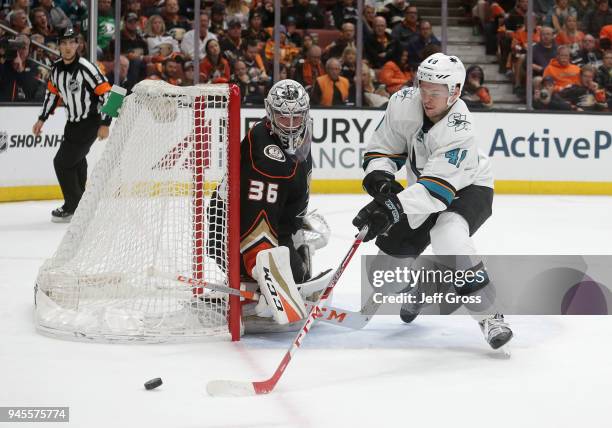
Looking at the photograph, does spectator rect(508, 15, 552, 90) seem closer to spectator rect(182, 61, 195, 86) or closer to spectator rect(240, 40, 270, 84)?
spectator rect(240, 40, 270, 84)

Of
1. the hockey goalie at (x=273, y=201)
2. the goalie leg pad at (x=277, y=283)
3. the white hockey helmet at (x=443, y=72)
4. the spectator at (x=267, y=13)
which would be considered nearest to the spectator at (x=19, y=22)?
the spectator at (x=267, y=13)

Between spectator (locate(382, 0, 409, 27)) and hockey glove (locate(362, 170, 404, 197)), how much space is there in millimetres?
5464

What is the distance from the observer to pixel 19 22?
25.8 feet

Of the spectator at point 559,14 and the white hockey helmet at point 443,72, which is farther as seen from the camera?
the spectator at point 559,14

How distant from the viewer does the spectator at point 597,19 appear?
894 centimetres

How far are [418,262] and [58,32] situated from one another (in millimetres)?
4889

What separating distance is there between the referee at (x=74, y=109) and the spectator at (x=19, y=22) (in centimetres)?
125

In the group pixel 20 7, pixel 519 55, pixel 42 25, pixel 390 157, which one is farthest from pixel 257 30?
pixel 390 157

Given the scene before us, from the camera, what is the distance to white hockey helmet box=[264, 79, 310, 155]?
349 centimetres

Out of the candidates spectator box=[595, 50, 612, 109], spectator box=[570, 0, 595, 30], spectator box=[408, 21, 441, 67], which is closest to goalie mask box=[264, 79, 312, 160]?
spectator box=[408, 21, 441, 67]

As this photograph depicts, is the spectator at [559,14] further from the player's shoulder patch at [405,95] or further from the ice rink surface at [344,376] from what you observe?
the player's shoulder patch at [405,95]

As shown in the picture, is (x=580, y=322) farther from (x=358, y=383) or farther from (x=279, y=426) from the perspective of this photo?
(x=279, y=426)

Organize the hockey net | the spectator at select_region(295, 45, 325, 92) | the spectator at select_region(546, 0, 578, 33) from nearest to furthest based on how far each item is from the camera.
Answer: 1. the hockey net
2. the spectator at select_region(295, 45, 325, 92)
3. the spectator at select_region(546, 0, 578, 33)

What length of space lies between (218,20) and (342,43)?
1.03 metres
